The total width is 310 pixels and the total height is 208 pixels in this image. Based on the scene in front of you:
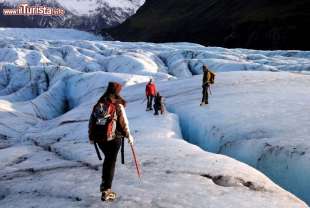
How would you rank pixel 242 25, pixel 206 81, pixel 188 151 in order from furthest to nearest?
pixel 242 25, pixel 206 81, pixel 188 151

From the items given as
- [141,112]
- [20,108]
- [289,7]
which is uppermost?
[289,7]

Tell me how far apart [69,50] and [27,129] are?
6501 cm

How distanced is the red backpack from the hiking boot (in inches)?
48.7

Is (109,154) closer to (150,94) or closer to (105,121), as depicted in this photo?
(105,121)

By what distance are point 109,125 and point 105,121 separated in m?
0.12

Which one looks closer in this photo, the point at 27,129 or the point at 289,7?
the point at 27,129

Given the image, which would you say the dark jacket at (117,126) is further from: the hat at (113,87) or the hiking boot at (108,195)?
the hiking boot at (108,195)

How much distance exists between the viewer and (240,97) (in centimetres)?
2556

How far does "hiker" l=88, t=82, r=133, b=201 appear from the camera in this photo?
382 inches

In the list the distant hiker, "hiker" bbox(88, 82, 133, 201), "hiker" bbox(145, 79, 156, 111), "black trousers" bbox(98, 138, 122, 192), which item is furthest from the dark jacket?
"hiker" bbox(145, 79, 156, 111)

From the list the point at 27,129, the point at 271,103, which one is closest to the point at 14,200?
the point at 271,103

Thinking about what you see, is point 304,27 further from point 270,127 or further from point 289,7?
point 270,127

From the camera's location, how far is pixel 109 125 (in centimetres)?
966

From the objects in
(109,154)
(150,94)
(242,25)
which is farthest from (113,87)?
(242,25)
